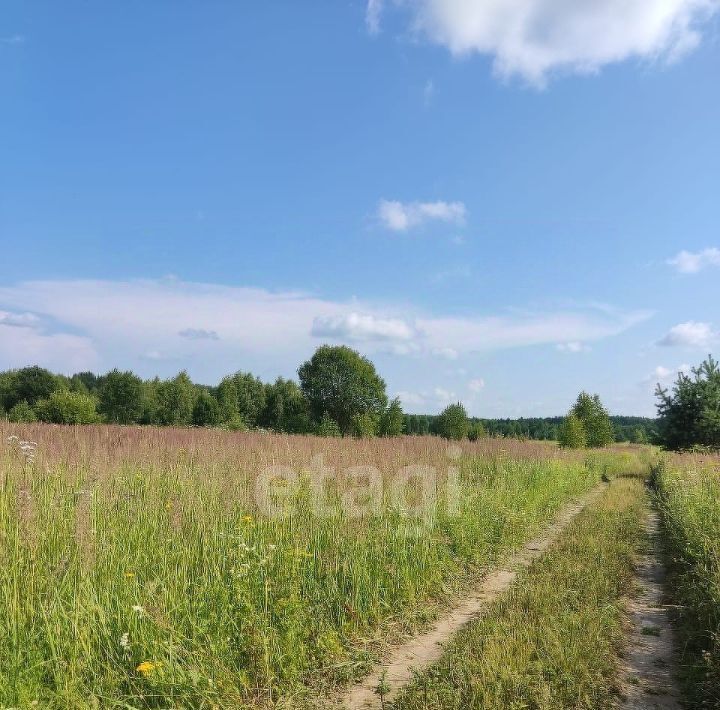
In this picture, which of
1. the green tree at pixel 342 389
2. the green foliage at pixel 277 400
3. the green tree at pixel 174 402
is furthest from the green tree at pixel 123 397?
the green tree at pixel 342 389

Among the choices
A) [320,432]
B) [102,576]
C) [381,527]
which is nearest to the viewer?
[102,576]

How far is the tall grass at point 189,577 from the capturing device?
3.80m

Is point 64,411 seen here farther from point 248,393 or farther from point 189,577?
point 248,393

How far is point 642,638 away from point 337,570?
10.6 feet

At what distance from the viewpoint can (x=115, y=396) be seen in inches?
1962

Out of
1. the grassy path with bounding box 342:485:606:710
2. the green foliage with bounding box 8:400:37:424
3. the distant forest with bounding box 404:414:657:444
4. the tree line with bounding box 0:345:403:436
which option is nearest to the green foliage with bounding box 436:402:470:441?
the tree line with bounding box 0:345:403:436

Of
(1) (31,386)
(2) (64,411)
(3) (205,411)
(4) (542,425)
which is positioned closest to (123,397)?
(3) (205,411)

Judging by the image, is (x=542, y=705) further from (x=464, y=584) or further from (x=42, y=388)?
(x=42, y=388)

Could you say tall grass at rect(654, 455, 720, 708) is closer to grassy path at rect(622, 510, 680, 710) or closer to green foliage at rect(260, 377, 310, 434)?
grassy path at rect(622, 510, 680, 710)

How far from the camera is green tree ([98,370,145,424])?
49656 millimetres

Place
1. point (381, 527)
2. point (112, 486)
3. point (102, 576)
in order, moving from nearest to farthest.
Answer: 1. point (102, 576)
2. point (112, 486)
3. point (381, 527)

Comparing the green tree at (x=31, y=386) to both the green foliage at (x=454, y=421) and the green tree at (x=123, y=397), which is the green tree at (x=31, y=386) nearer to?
the green tree at (x=123, y=397)

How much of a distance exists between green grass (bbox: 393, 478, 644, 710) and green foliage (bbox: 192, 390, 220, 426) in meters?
41.7

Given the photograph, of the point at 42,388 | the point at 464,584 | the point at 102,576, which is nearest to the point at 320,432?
the point at 464,584
